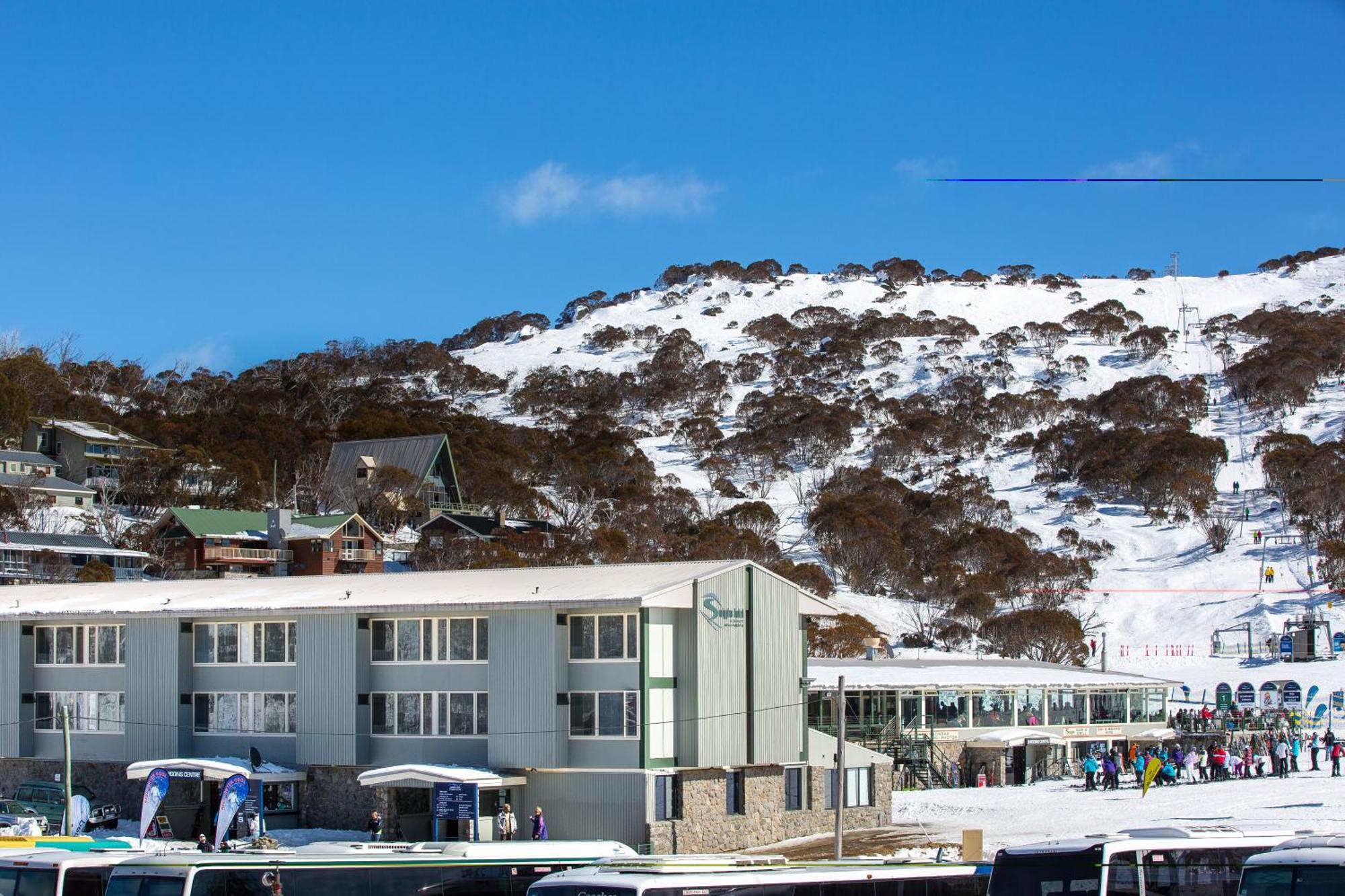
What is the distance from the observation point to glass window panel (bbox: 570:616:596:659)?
3231 cm

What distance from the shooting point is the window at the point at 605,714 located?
31672mm

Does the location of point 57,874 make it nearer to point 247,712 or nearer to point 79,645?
point 247,712

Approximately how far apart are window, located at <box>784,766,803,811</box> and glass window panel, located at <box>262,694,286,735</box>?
11430 millimetres

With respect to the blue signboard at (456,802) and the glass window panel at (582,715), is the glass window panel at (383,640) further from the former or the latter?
the glass window panel at (582,715)

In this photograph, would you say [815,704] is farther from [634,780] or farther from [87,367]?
[87,367]

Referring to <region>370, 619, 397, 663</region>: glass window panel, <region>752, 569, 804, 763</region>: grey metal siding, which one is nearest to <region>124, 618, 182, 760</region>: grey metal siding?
<region>370, 619, 397, 663</region>: glass window panel

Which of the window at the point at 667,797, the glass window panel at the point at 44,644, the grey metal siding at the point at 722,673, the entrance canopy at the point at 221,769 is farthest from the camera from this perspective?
the glass window panel at the point at 44,644

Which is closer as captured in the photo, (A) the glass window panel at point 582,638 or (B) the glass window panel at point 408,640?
(A) the glass window panel at point 582,638

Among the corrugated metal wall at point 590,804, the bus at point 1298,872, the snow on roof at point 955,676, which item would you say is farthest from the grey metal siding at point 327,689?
the bus at point 1298,872

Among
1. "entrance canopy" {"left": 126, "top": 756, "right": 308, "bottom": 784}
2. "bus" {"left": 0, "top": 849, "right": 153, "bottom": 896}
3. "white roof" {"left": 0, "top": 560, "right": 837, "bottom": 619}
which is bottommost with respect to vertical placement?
"entrance canopy" {"left": 126, "top": 756, "right": 308, "bottom": 784}

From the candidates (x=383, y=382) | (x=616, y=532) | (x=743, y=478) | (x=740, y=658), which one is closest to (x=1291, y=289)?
(x=743, y=478)

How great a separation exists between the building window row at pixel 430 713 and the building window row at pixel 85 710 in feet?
24.4

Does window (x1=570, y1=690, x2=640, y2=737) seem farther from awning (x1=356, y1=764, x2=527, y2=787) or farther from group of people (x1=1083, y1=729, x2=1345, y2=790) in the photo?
group of people (x1=1083, y1=729, x2=1345, y2=790)

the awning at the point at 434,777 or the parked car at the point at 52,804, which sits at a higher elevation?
the awning at the point at 434,777
